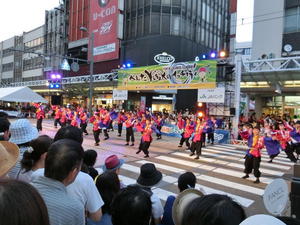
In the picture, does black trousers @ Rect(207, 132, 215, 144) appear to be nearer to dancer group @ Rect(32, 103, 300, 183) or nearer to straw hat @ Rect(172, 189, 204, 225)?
Answer: dancer group @ Rect(32, 103, 300, 183)

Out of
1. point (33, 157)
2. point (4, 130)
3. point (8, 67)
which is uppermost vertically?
Result: point (8, 67)

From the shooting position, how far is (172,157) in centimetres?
1109

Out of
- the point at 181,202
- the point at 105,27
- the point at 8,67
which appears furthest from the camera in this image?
the point at 8,67

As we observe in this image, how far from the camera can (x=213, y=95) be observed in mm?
14812

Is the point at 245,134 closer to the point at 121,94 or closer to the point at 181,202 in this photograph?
the point at 121,94

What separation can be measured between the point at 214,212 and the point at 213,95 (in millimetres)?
14021

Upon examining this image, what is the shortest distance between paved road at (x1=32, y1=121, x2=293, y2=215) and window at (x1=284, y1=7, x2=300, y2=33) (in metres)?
13.7

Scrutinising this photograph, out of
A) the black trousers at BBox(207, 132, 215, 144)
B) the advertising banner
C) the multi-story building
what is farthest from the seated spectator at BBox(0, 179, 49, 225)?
the advertising banner

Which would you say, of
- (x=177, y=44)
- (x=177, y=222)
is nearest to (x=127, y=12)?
(x=177, y=44)

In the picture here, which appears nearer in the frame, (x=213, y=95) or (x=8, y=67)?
(x=213, y=95)

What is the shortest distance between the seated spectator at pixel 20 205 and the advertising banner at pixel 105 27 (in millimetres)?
33764

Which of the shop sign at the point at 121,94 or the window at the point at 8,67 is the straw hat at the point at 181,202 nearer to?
the shop sign at the point at 121,94

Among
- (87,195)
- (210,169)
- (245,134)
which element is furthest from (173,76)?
(87,195)

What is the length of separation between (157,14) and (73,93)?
13.6m
